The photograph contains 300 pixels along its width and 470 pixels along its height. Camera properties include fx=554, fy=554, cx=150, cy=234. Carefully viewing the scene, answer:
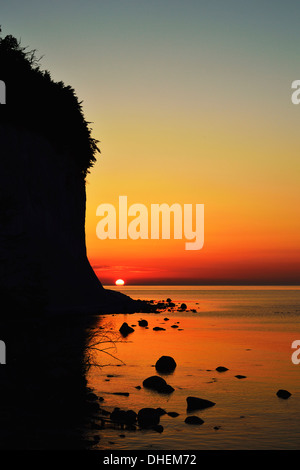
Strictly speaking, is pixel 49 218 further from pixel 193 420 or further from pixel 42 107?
pixel 193 420

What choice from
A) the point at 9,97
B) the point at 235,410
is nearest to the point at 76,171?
the point at 9,97

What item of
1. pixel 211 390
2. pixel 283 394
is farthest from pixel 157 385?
pixel 283 394

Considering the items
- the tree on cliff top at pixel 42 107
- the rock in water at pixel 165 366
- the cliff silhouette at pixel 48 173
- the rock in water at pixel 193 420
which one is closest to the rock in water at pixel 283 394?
the rock in water at pixel 193 420

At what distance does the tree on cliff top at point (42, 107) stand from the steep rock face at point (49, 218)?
4.19 feet

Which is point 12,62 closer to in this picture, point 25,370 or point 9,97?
point 9,97

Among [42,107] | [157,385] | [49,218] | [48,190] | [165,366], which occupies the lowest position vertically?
[157,385]

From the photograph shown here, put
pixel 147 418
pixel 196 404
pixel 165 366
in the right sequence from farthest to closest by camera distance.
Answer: pixel 165 366
pixel 196 404
pixel 147 418

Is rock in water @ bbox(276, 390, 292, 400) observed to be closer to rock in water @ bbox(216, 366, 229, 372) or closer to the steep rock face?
rock in water @ bbox(216, 366, 229, 372)

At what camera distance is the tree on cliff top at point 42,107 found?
54469 millimetres

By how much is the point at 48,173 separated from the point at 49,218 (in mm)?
5193

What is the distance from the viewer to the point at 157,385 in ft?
87.2

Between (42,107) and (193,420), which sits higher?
(42,107)

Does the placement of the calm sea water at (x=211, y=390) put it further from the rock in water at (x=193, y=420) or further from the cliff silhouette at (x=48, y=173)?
the cliff silhouette at (x=48, y=173)
